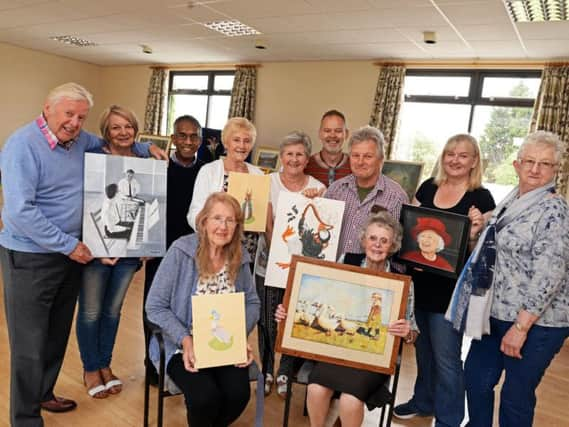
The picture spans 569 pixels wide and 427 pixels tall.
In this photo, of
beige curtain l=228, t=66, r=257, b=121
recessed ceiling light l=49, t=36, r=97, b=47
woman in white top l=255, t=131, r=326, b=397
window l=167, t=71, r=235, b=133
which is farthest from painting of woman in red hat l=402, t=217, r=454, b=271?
recessed ceiling light l=49, t=36, r=97, b=47

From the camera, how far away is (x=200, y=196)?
245 cm

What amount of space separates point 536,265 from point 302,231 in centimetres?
109

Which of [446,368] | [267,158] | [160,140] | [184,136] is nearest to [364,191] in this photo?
[446,368]

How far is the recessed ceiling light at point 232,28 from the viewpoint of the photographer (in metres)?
6.23

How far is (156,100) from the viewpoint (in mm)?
10320

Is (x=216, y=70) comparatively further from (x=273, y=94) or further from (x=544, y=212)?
(x=544, y=212)

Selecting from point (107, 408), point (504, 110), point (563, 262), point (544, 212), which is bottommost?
point (107, 408)

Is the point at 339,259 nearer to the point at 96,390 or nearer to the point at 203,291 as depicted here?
the point at 203,291

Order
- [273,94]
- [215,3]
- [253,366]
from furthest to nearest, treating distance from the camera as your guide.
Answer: [273,94] → [215,3] → [253,366]

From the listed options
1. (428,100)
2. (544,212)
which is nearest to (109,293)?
(544,212)

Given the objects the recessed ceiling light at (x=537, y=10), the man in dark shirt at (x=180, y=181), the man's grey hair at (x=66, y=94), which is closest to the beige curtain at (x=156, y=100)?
the recessed ceiling light at (x=537, y=10)

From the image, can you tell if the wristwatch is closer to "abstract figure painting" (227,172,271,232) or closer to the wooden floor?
the wooden floor

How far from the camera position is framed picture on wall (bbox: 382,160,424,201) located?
6.22m

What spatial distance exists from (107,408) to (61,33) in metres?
7.91
